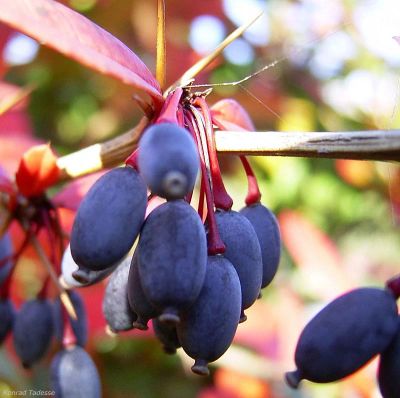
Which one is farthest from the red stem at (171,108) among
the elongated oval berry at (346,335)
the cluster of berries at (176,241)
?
the elongated oval berry at (346,335)

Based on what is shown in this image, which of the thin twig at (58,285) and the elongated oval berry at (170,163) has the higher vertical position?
the elongated oval berry at (170,163)

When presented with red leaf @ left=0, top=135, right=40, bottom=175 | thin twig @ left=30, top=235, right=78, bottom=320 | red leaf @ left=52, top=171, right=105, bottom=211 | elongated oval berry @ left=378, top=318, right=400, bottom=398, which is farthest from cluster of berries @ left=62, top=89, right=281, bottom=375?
red leaf @ left=0, top=135, right=40, bottom=175

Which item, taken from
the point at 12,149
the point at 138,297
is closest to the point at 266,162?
the point at 12,149

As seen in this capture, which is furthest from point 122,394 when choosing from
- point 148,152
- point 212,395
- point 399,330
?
point 148,152

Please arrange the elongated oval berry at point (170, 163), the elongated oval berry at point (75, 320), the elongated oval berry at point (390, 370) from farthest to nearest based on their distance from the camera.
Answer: the elongated oval berry at point (75, 320) → the elongated oval berry at point (390, 370) → the elongated oval berry at point (170, 163)

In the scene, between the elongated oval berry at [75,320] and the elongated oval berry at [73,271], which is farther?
the elongated oval berry at [75,320]

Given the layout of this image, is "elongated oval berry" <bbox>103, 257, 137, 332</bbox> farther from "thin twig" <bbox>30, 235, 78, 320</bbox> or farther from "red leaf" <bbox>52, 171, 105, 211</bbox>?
"red leaf" <bbox>52, 171, 105, 211</bbox>

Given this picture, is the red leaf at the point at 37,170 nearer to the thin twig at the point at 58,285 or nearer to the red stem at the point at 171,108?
the thin twig at the point at 58,285
